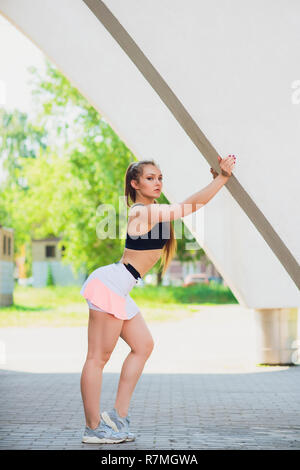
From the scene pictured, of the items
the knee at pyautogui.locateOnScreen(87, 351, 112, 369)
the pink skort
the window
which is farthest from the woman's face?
the window

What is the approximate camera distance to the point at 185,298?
33.1m

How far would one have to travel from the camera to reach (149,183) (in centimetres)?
455

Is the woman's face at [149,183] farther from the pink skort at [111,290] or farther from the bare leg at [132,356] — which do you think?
the bare leg at [132,356]

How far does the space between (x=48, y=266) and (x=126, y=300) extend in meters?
53.8

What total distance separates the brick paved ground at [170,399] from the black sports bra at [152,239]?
3.94 feet

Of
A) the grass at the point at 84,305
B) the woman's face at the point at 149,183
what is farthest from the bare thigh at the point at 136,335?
the grass at the point at 84,305

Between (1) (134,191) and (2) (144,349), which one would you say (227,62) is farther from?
(2) (144,349)

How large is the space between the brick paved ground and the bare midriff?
1080 millimetres

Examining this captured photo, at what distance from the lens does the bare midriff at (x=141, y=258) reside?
454 cm

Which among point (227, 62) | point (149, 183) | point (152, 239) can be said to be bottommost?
point (152, 239)

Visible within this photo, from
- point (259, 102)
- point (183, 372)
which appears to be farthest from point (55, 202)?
point (259, 102)

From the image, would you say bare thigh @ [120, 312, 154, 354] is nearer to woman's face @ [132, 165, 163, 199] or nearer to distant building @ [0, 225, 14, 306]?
woman's face @ [132, 165, 163, 199]

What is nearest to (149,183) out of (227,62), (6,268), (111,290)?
(111,290)

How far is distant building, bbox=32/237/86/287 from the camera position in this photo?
6022cm
